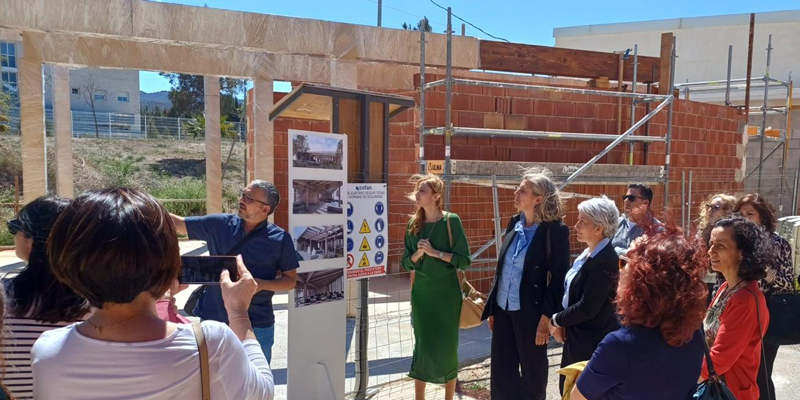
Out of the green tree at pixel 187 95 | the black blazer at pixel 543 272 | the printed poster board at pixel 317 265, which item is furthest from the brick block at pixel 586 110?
the green tree at pixel 187 95

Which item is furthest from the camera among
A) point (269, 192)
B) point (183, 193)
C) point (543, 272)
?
point (183, 193)

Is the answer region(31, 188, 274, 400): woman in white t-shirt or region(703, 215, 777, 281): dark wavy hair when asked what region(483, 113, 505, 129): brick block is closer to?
region(703, 215, 777, 281): dark wavy hair

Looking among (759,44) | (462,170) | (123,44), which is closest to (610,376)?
(462,170)

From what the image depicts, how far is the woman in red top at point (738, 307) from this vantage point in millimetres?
2486

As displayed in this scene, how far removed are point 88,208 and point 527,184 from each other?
2.83 m

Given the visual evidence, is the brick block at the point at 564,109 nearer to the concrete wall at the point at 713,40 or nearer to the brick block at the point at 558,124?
the brick block at the point at 558,124

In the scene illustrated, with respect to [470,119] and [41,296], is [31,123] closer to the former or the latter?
[470,119]

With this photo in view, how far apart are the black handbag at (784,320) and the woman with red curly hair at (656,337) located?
4.27ft

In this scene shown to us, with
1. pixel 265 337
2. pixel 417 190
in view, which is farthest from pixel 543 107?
pixel 265 337

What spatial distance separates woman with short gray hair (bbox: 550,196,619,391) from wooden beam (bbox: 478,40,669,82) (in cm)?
410

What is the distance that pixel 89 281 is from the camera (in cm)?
132

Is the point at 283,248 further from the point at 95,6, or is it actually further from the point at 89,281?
the point at 95,6

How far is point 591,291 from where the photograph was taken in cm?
311

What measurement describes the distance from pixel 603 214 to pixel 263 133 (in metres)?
4.94
